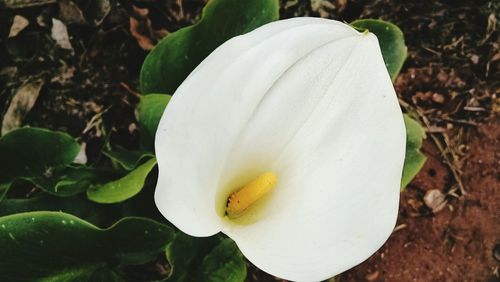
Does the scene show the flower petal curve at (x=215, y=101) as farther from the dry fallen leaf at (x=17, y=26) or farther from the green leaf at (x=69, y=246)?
the dry fallen leaf at (x=17, y=26)

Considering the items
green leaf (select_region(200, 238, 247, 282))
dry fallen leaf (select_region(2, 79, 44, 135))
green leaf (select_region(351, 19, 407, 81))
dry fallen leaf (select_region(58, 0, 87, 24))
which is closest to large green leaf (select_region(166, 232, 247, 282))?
green leaf (select_region(200, 238, 247, 282))

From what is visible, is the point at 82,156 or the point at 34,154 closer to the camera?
the point at 34,154

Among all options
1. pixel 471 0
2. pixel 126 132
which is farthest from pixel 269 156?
pixel 471 0

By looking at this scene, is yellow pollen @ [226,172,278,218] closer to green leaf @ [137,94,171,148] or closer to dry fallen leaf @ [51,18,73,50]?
green leaf @ [137,94,171,148]

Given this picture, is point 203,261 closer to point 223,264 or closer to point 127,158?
point 223,264

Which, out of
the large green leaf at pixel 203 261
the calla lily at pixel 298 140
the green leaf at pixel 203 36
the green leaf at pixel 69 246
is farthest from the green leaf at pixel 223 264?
the green leaf at pixel 203 36

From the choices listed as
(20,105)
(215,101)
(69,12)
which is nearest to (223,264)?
(215,101)

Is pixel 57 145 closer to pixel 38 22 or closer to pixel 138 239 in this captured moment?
pixel 138 239
